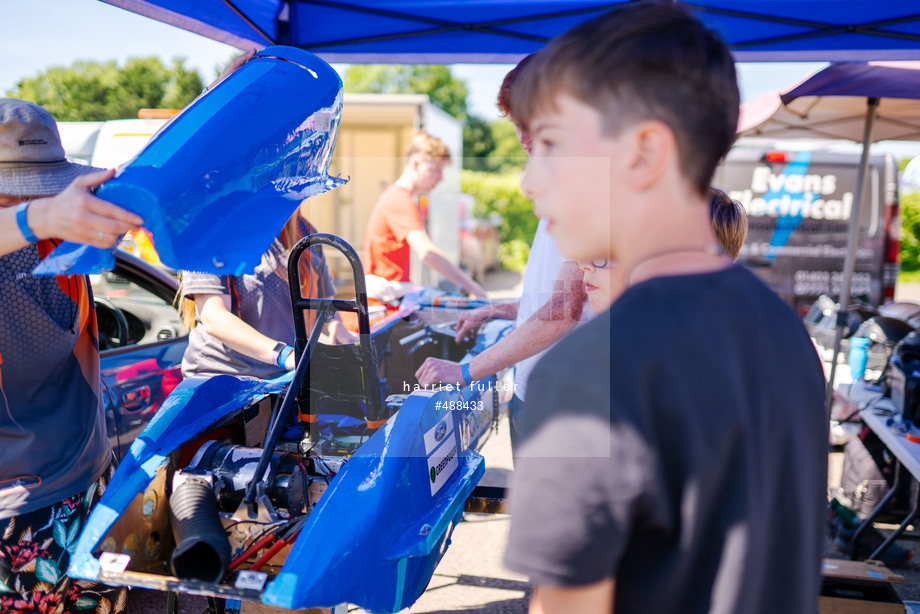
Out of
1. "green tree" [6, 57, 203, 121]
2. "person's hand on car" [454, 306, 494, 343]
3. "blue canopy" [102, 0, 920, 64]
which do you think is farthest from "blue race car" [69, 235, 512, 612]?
"green tree" [6, 57, 203, 121]

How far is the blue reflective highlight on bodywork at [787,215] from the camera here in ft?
24.5

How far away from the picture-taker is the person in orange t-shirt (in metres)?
4.30

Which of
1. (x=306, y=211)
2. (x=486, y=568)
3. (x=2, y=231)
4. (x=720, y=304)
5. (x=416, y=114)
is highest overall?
(x=416, y=114)

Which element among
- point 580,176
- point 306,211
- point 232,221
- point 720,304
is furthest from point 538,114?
point 306,211

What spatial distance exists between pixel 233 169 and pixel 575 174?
124 cm

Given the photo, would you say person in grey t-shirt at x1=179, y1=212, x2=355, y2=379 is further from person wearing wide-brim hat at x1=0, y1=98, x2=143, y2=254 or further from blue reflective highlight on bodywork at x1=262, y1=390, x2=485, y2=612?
blue reflective highlight on bodywork at x1=262, y1=390, x2=485, y2=612

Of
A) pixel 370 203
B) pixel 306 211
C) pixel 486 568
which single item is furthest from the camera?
pixel 370 203

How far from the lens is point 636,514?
0.67 m

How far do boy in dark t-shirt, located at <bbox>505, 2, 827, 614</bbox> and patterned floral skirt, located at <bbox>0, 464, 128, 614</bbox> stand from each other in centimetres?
164

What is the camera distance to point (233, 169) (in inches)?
66.9

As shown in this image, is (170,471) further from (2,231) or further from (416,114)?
(416,114)

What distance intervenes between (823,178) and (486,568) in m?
6.36

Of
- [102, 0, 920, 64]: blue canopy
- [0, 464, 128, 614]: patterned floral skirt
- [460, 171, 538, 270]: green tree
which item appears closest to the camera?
[0, 464, 128, 614]: patterned floral skirt

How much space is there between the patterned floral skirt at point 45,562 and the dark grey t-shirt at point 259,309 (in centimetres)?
79
